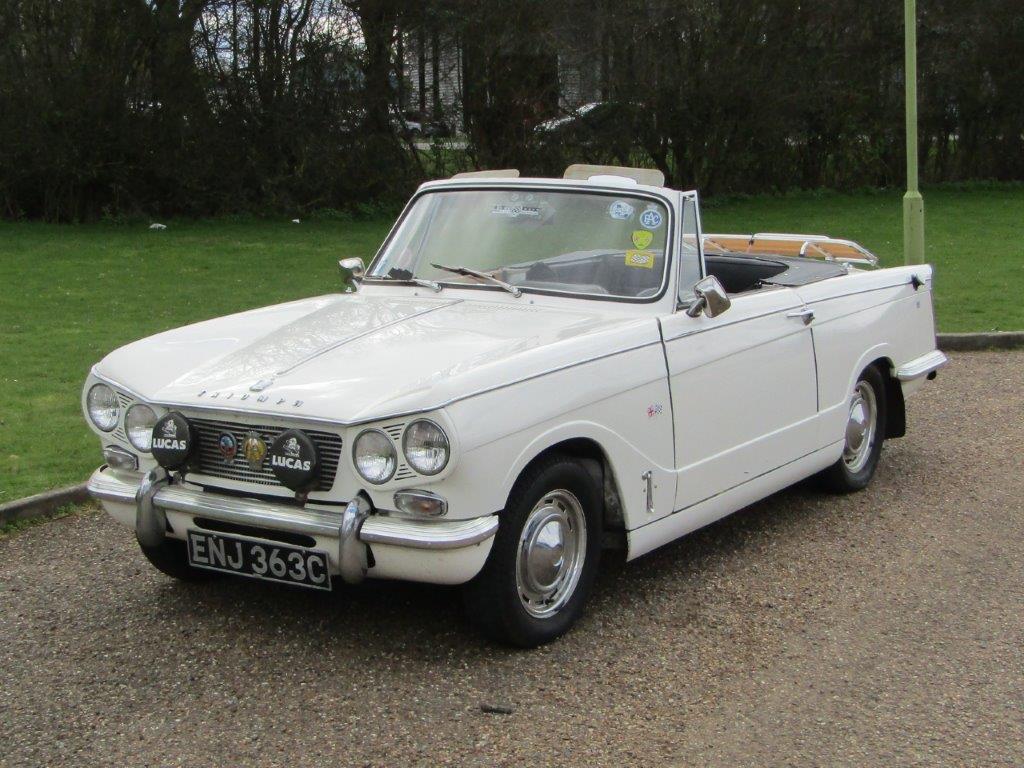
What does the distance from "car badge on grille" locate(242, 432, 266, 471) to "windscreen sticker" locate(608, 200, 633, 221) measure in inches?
77.1

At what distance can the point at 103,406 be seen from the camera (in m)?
5.02

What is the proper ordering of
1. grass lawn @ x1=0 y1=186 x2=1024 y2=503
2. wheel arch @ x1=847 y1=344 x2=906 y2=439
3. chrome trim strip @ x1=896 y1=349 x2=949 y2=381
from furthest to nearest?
1. grass lawn @ x1=0 y1=186 x2=1024 y2=503
2. chrome trim strip @ x1=896 y1=349 x2=949 y2=381
3. wheel arch @ x1=847 y1=344 x2=906 y2=439

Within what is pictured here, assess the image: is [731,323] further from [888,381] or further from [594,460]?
[888,381]

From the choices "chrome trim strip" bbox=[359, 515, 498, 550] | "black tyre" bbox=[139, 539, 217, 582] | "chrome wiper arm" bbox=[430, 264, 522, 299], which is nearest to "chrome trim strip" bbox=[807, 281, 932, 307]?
"chrome wiper arm" bbox=[430, 264, 522, 299]

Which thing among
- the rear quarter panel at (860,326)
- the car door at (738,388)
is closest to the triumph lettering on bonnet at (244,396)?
the car door at (738,388)

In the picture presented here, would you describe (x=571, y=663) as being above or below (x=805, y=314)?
below

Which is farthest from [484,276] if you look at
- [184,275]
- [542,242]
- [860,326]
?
[184,275]

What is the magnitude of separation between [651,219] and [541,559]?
1.69 metres

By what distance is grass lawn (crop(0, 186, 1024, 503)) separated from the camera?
811cm

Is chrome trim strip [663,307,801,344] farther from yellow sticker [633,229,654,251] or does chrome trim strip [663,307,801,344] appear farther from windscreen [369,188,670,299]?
yellow sticker [633,229,654,251]

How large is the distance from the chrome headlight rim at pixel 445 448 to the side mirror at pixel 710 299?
5.04ft

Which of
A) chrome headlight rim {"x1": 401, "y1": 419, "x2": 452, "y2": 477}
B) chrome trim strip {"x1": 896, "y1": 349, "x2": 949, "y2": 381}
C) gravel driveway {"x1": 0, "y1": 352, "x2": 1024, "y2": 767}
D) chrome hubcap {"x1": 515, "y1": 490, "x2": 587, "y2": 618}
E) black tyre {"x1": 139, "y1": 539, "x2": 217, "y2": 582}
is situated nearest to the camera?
gravel driveway {"x1": 0, "y1": 352, "x2": 1024, "y2": 767}

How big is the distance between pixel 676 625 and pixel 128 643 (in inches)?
79.8

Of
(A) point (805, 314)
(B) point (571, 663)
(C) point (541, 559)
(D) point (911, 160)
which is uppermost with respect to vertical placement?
(D) point (911, 160)
